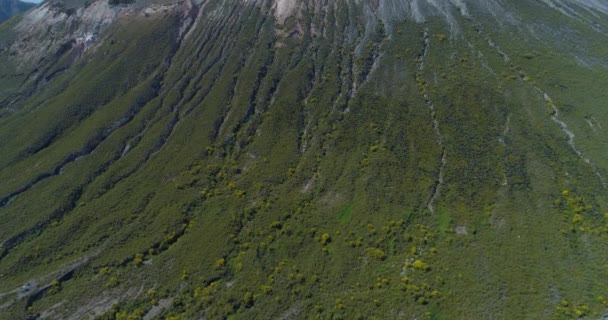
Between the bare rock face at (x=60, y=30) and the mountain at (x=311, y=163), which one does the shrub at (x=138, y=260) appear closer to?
the mountain at (x=311, y=163)

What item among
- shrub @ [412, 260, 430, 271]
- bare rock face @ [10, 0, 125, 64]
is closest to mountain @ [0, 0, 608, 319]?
shrub @ [412, 260, 430, 271]

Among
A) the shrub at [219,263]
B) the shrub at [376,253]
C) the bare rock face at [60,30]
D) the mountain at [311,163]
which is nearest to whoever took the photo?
the mountain at [311,163]

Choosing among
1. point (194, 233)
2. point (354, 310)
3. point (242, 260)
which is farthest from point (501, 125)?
point (194, 233)

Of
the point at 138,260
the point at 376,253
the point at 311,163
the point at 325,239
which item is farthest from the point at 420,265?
the point at 138,260

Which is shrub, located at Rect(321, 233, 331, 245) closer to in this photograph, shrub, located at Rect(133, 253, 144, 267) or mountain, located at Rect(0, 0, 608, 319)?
mountain, located at Rect(0, 0, 608, 319)

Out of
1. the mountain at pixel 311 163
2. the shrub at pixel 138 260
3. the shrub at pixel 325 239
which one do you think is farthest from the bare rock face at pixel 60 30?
the shrub at pixel 325 239

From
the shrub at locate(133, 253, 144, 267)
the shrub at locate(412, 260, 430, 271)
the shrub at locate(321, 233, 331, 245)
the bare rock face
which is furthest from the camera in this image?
the bare rock face

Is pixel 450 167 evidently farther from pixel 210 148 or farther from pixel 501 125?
pixel 210 148

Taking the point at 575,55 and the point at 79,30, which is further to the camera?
the point at 79,30
